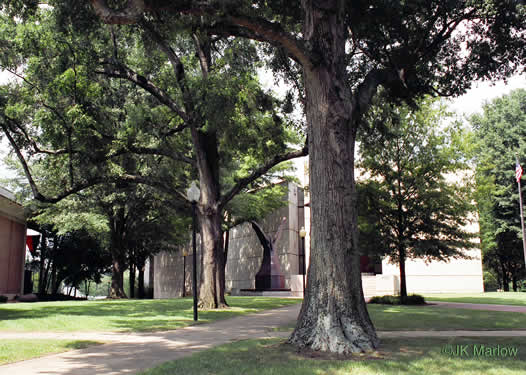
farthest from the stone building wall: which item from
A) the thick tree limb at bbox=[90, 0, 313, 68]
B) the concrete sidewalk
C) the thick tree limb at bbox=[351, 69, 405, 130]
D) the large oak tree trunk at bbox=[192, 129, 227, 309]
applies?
the thick tree limb at bbox=[90, 0, 313, 68]

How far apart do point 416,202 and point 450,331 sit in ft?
33.1

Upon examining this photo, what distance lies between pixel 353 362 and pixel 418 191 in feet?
47.6

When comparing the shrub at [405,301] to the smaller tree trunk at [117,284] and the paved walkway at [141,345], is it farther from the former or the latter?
the smaller tree trunk at [117,284]

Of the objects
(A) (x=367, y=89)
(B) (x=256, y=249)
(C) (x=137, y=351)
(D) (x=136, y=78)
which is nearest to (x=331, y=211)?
(A) (x=367, y=89)

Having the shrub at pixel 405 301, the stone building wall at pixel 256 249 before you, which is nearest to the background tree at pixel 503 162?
the stone building wall at pixel 256 249

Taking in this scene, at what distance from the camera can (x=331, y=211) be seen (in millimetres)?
7965

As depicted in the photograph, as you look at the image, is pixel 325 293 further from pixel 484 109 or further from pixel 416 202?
pixel 484 109

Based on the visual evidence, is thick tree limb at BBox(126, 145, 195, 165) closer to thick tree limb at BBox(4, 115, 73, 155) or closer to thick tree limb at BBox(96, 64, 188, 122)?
thick tree limb at BBox(96, 64, 188, 122)

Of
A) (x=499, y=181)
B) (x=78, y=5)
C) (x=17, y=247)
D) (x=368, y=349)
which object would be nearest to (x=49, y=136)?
(x=78, y=5)

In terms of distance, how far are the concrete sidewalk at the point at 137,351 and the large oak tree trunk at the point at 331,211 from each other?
6.99 ft

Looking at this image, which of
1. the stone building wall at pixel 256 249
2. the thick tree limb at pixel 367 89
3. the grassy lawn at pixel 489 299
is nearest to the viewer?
the thick tree limb at pixel 367 89

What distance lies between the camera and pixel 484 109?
41750mm

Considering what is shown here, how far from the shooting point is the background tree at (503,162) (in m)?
37.0

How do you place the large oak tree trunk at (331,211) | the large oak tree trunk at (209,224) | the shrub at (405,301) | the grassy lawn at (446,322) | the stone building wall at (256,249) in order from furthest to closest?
the stone building wall at (256,249) → the shrub at (405,301) → the large oak tree trunk at (209,224) → the grassy lawn at (446,322) → the large oak tree trunk at (331,211)
